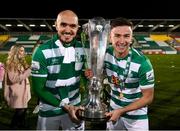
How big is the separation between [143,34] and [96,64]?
42.2 meters

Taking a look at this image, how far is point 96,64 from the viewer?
347 cm

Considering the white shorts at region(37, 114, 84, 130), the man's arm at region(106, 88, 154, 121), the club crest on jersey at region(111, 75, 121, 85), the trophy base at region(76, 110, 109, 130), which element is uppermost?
the club crest on jersey at region(111, 75, 121, 85)

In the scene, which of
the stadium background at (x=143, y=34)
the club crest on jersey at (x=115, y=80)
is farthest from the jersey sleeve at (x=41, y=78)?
the stadium background at (x=143, y=34)

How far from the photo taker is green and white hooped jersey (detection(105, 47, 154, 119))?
3.60 meters

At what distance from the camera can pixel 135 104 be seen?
3490mm

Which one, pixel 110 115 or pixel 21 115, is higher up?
pixel 110 115

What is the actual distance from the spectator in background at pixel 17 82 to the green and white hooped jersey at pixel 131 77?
392cm

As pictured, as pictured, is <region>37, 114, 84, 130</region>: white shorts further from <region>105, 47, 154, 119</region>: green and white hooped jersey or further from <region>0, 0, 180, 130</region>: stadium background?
<region>0, 0, 180, 130</region>: stadium background

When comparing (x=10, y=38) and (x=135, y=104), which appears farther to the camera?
(x=10, y=38)

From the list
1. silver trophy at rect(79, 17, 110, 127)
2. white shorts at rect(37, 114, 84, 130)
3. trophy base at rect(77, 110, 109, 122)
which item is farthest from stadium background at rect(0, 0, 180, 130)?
trophy base at rect(77, 110, 109, 122)

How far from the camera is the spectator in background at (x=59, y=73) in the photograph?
363cm
